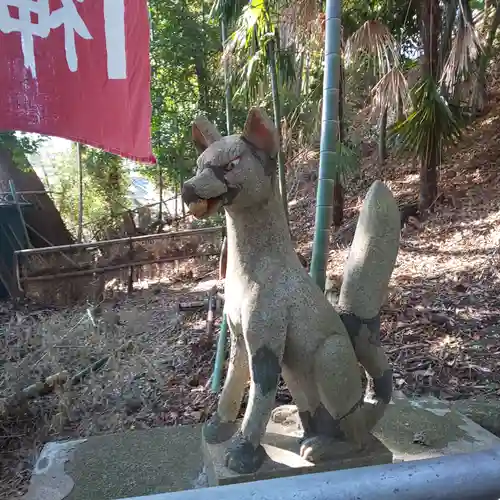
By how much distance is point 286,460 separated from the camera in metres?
1.77

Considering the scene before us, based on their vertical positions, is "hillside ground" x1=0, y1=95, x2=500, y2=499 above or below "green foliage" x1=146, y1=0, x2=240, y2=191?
below

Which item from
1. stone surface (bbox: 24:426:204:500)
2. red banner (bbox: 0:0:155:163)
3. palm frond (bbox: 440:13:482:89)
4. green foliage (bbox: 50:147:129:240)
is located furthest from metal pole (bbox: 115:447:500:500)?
green foliage (bbox: 50:147:129:240)

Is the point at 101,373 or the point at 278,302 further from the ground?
the point at 278,302

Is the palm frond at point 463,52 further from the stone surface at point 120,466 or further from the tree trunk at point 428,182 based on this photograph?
the stone surface at point 120,466

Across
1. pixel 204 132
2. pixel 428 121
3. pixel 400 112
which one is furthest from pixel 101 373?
pixel 400 112

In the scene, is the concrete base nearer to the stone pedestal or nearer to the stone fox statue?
the stone pedestal

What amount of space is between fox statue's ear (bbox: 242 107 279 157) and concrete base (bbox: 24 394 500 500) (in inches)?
41.9

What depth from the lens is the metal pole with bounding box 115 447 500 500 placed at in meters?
0.58

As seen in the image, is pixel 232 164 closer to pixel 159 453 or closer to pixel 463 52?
pixel 159 453

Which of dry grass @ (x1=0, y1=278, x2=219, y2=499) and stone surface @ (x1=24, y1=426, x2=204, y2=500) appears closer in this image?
stone surface @ (x1=24, y1=426, x2=204, y2=500)

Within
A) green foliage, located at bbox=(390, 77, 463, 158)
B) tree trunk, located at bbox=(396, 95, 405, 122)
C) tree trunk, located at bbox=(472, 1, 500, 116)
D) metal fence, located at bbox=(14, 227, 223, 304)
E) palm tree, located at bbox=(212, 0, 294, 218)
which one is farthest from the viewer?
metal fence, located at bbox=(14, 227, 223, 304)

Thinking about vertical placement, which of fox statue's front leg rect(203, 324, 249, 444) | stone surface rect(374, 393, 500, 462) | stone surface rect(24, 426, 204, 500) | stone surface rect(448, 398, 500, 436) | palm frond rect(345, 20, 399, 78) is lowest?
stone surface rect(24, 426, 204, 500)

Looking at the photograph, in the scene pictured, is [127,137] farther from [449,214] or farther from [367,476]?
[449,214]

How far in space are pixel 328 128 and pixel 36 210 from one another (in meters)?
6.46
